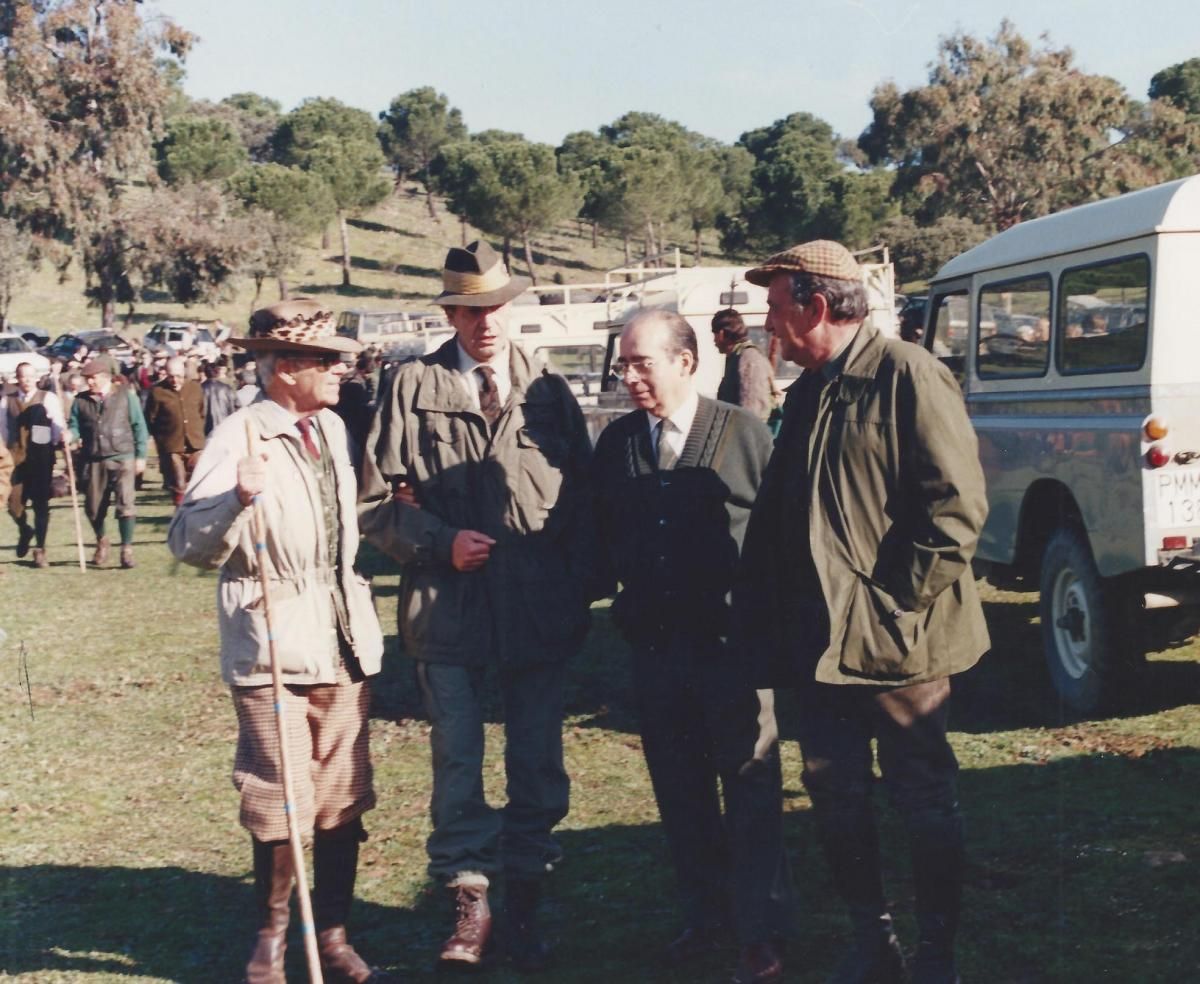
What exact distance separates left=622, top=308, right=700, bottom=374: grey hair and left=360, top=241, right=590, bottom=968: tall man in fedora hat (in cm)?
47

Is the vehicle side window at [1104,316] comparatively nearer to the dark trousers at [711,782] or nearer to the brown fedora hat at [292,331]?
the dark trousers at [711,782]

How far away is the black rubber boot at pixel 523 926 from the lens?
4.64m

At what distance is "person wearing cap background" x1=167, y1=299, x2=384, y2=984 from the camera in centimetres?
431

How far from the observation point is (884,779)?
13.7 feet

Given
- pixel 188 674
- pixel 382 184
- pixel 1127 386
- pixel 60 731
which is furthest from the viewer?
pixel 382 184

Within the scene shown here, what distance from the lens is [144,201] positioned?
5638 cm

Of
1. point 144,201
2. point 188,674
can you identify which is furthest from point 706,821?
point 144,201

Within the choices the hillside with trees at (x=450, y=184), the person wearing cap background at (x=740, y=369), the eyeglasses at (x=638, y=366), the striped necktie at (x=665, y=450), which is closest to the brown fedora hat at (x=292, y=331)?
the eyeglasses at (x=638, y=366)

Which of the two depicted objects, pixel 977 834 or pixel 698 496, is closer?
pixel 698 496

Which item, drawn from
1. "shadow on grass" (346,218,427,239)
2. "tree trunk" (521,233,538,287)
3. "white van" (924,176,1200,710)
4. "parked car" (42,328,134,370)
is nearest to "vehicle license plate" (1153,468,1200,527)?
"white van" (924,176,1200,710)

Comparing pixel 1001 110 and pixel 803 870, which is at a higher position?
pixel 1001 110

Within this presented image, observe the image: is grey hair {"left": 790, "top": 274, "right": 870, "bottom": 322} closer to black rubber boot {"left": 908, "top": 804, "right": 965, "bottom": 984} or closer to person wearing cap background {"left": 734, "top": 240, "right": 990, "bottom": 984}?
person wearing cap background {"left": 734, "top": 240, "right": 990, "bottom": 984}

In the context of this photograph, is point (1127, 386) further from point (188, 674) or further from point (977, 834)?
point (188, 674)

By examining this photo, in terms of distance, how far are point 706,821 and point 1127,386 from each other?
3683 millimetres
